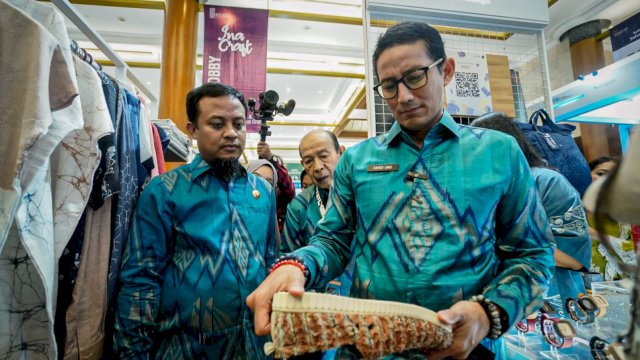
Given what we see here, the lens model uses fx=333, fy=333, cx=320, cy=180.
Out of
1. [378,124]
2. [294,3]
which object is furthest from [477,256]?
[294,3]

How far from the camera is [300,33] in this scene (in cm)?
608

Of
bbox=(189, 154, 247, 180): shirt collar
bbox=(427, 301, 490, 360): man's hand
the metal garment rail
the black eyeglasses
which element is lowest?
bbox=(427, 301, 490, 360): man's hand

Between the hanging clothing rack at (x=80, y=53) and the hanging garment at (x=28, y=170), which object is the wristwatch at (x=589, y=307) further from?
the hanging clothing rack at (x=80, y=53)

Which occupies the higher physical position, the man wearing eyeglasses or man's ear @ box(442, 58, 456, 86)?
man's ear @ box(442, 58, 456, 86)

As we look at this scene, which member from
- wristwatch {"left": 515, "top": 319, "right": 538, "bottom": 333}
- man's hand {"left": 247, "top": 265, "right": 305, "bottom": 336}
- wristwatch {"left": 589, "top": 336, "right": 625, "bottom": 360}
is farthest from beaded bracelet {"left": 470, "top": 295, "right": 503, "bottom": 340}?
wristwatch {"left": 515, "top": 319, "right": 538, "bottom": 333}

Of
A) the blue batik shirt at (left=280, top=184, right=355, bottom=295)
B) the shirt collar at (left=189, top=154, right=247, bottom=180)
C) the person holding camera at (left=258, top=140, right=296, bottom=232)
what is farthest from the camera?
the person holding camera at (left=258, top=140, right=296, bottom=232)

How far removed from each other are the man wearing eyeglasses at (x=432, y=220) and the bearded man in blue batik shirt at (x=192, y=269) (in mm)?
498

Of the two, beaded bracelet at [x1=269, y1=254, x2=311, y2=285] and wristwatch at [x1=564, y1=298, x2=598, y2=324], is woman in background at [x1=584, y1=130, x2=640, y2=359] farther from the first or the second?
wristwatch at [x1=564, y1=298, x2=598, y2=324]

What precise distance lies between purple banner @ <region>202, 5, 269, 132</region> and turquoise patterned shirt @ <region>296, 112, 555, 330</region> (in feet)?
10.3

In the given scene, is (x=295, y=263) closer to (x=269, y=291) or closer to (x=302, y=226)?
(x=269, y=291)

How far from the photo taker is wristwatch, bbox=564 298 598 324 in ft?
4.50

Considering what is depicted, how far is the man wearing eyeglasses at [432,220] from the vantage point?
760 mm

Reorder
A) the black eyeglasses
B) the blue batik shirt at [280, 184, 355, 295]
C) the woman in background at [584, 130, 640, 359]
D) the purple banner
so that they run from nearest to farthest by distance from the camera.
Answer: the woman in background at [584, 130, 640, 359], the black eyeglasses, the blue batik shirt at [280, 184, 355, 295], the purple banner

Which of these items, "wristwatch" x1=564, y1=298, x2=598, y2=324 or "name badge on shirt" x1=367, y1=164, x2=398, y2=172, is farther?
"wristwatch" x1=564, y1=298, x2=598, y2=324
